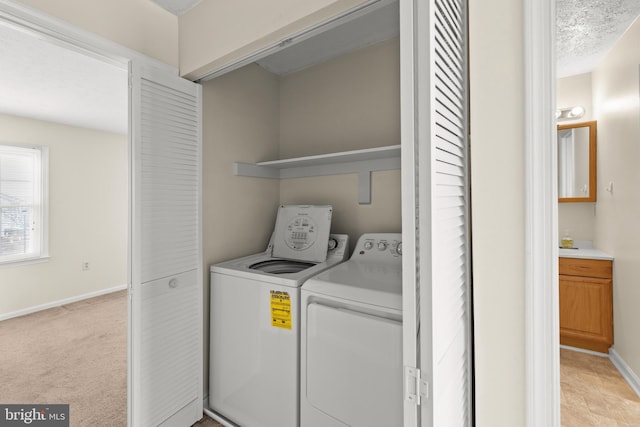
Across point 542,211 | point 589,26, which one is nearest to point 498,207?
point 542,211

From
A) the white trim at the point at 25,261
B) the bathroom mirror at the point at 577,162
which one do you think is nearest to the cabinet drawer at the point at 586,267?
the bathroom mirror at the point at 577,162

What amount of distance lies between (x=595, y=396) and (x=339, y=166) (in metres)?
2.36

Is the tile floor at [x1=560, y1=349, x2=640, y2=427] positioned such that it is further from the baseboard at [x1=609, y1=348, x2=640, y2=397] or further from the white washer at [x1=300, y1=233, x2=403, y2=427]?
the white washer at [x1=300, y1=233, x2=403, y2=427]

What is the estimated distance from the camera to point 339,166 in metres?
2.19

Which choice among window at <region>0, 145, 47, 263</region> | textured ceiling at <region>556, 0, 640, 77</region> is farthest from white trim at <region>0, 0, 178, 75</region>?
window at <region>0, 145, 47, 263</region>

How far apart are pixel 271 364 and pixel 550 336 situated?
49.4 inches

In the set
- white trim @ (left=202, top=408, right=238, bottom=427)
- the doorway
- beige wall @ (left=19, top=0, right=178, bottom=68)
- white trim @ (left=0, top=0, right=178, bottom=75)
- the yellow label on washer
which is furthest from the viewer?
the doorway

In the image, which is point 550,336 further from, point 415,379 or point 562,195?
point 562,195

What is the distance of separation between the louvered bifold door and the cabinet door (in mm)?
3065

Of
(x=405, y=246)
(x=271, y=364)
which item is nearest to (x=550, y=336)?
(x=405, y=246)

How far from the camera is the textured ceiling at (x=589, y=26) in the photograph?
1.86m

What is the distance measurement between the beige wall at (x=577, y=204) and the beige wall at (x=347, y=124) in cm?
195

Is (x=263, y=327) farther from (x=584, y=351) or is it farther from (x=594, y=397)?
(x=584, y=351)

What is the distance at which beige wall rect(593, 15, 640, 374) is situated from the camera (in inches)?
78.4
